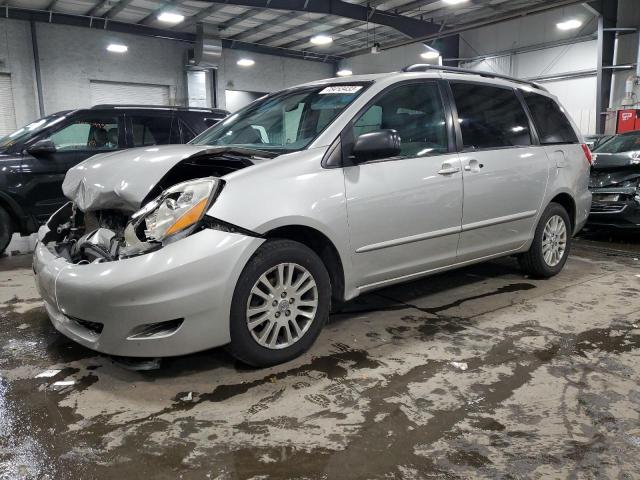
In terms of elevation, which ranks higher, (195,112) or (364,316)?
(195,112)

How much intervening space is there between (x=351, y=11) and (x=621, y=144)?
25.3 ft

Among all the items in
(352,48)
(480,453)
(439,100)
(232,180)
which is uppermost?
(352,48)

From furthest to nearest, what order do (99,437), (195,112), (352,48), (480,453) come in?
1. (352,48)
2. (195,112)
3. (99,437)
4. (480,453)

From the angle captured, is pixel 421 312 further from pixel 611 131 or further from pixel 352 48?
pixel 352 48

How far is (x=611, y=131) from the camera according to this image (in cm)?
1162

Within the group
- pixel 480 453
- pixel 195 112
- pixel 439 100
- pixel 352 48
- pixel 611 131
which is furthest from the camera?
pixel 352 48

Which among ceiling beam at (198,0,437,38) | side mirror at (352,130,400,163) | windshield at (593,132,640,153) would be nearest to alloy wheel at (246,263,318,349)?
side mirror at (352,130,400,163)

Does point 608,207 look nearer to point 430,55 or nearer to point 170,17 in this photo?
point 170,17

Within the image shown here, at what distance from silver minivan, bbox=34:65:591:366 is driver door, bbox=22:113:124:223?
2.37 m

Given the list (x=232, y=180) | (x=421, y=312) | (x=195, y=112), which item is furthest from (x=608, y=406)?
(x=195, y=112)

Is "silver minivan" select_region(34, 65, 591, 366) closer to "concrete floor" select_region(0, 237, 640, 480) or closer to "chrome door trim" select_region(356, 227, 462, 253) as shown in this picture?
"chrome door trim" select_region(356, 227, 462, 253)

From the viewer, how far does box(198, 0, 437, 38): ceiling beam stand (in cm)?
1093

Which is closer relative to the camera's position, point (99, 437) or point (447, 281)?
point (99, 437)

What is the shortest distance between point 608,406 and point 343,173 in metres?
1.68
